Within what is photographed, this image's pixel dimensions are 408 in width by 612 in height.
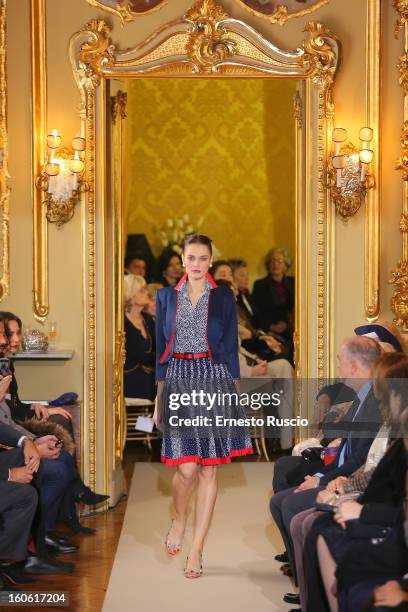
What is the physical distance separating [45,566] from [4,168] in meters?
2.90

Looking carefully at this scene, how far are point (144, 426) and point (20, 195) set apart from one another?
1.83 m

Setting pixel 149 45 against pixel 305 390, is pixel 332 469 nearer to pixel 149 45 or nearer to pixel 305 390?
pixel 305 390

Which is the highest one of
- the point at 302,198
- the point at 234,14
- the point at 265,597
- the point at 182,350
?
the point at 234,14

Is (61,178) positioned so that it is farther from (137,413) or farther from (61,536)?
(137,413)

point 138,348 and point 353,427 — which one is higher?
point 138,348

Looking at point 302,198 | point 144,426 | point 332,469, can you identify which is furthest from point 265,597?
point 302,198

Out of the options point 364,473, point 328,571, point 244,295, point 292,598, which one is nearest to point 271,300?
point 244,295

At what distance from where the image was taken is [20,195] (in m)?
7.52

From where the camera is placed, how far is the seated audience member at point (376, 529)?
13.3 feet

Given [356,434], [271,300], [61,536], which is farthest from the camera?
[271,300]

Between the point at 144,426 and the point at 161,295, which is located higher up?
the point at 161,295

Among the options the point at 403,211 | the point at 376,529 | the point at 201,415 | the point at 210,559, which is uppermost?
the point at 403,211

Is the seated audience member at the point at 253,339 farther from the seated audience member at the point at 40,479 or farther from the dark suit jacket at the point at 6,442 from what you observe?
the dark suit jacket at the point at 6,442

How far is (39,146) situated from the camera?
24.5 ft
